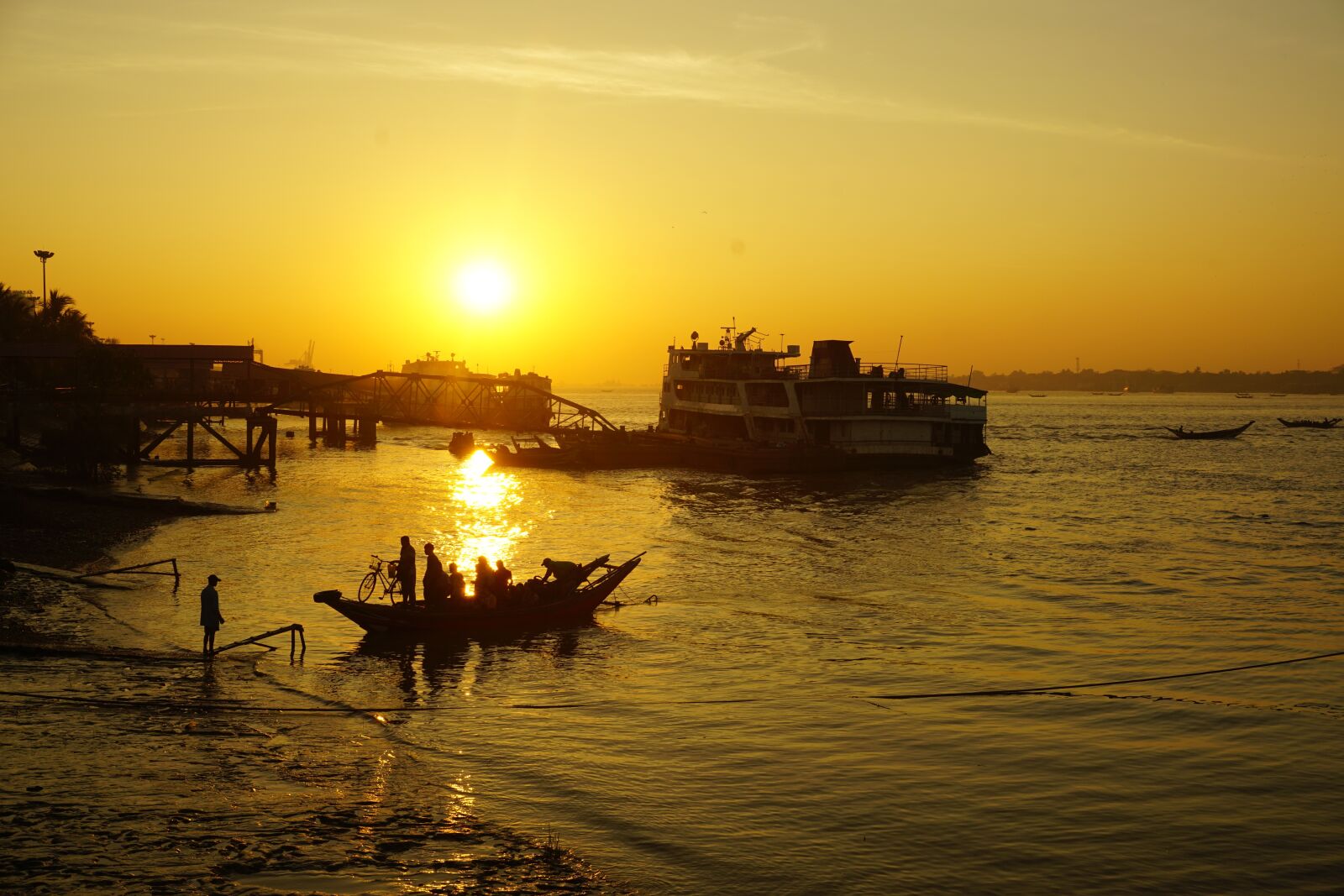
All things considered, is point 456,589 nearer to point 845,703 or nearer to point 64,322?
point 845,703

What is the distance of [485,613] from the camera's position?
2520 centimetres

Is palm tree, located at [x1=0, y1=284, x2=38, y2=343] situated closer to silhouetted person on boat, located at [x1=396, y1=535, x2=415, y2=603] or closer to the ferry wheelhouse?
the ferry wheelhouse

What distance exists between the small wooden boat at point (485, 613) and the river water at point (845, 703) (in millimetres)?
495

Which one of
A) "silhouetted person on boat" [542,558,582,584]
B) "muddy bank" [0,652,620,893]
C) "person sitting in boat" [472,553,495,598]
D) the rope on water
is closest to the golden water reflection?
"silhouetted person on boat" [542,558,582,584]

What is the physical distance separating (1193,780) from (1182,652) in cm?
965

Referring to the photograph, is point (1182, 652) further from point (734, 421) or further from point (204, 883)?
point (734, 421)

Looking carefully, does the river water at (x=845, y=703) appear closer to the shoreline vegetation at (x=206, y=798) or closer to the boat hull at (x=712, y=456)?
the shoreline vegetation at (x=206, y=798)

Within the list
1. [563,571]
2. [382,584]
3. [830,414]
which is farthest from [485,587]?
[830,414]

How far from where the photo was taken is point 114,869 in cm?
1255

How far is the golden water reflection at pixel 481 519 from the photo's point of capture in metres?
41.7

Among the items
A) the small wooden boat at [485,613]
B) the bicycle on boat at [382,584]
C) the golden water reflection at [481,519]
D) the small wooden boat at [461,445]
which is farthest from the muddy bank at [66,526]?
the small wooden boat at [461,445]

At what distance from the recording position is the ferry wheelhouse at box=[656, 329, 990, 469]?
73.4 meters

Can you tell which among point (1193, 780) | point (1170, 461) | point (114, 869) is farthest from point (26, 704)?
point (1170, 461)

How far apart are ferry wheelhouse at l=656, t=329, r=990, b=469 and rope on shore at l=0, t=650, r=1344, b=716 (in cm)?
4786
